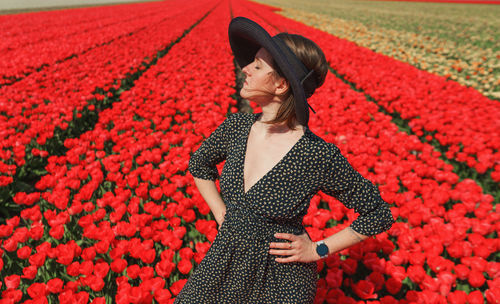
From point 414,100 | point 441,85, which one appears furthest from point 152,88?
point 441,85

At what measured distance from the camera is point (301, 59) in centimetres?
137

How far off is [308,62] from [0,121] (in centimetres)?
468

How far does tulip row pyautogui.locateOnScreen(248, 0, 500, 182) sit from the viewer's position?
369 cm

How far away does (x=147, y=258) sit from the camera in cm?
201

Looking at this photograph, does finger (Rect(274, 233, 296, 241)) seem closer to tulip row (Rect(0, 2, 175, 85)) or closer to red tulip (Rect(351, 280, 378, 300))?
red tulip (Rect(351, 280, 378, 300))

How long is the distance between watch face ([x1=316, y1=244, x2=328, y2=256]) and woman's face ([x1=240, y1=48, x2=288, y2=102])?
827 mm

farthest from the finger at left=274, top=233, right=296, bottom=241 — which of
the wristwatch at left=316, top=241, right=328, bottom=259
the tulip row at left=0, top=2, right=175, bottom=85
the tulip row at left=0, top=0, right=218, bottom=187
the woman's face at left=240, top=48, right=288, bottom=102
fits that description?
the tulip row at left=0, top=2, right=175, bottom=85

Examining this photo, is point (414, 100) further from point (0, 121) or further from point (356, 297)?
point (0, 121)

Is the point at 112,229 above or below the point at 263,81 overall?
below

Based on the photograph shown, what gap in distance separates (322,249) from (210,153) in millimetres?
835

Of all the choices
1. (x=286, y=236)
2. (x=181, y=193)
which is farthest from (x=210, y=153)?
(x=181, y=193)

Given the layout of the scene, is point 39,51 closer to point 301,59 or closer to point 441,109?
point 301,59

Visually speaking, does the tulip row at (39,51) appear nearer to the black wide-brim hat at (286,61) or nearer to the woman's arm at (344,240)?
the black wide-brim hat at (286,61)

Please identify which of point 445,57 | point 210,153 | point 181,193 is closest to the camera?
point 210,153
